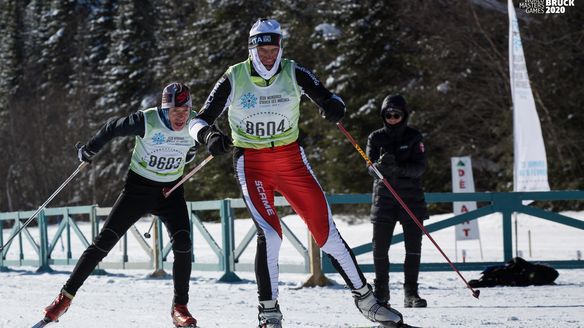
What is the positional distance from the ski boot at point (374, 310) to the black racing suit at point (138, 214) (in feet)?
5.34

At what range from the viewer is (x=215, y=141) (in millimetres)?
5473

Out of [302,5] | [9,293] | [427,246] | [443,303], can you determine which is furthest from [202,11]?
[443,303]

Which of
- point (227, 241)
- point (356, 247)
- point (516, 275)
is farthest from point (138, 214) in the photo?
point (227, 241)

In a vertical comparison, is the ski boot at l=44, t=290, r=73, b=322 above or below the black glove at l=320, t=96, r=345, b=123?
below

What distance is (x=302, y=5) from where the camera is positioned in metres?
34.5

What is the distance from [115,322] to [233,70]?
258 cm

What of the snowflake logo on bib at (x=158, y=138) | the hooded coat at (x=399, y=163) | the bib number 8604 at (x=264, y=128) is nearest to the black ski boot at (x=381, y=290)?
the hooded coat at (x=399, y=163)

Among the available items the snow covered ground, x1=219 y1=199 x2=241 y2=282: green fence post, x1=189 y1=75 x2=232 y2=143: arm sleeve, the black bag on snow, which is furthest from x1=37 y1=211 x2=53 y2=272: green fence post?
x1=189 y1=75 x2=232 y2=143: arm sleeve

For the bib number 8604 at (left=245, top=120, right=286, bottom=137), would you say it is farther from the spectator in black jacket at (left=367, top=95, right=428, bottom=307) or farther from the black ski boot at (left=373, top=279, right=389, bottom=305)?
the black ski boot at (left=373, top=279, right=389, bottom=305)

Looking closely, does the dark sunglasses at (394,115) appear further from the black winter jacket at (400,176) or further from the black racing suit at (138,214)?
the black racing suit at (138,214)

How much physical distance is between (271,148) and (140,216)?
1624 mm

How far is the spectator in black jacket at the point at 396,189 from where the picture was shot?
25.5ft

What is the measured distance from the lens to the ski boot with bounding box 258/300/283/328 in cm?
545

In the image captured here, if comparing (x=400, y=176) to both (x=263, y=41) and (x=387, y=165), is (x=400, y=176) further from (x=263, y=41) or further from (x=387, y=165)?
(x=263, y=41)
